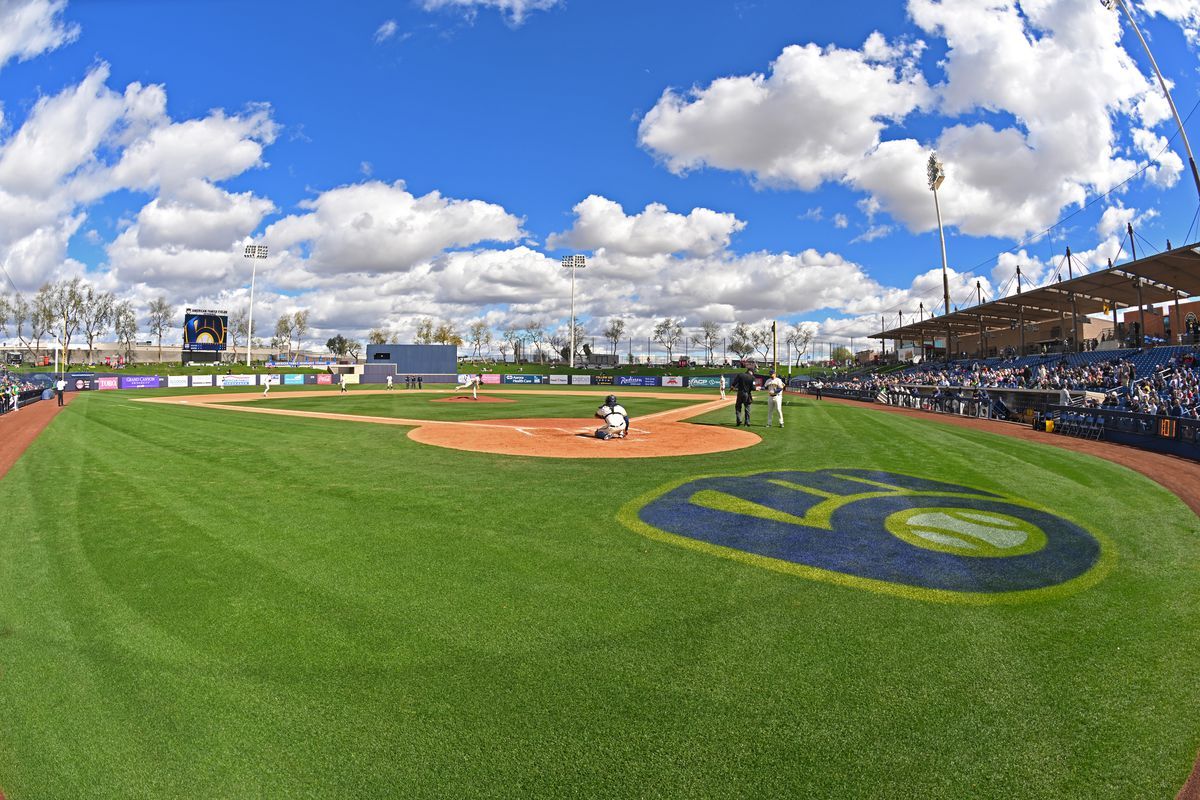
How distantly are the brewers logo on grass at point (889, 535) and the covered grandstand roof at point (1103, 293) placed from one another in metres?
23.9

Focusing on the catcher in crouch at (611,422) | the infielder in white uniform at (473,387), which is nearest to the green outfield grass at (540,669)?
the catcher in crouch at (611,422)

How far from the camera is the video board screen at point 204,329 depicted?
86.5 meters

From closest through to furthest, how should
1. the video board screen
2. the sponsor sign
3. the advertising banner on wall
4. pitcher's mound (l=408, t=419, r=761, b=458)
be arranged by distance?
pitcher's mound (l=408, t=419, r=761, b=458)
the advertising banner on wall
the sponsor sign
the video board screen

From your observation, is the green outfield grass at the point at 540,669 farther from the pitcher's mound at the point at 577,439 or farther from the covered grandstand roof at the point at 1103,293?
the covered grandstand roof at the point at 1103,293

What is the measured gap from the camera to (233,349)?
130750 millimetres

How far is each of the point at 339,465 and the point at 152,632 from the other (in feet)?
27.0

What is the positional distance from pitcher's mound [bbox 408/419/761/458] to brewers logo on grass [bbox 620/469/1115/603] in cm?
438

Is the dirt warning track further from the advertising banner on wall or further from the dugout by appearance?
the dugout

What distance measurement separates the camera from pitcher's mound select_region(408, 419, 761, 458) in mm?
14769

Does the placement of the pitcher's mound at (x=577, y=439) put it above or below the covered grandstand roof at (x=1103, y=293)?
below

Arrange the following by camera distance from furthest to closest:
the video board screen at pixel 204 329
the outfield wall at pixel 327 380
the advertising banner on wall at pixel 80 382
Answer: the video board screen at pixel 204 329 → the outfield wall at pixel 327 380 → the advertising banner on wall at pixel 80 382

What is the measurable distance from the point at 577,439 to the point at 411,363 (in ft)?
207

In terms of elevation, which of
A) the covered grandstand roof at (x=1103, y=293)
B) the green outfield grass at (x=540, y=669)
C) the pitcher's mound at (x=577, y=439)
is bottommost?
the green outfield grass at (x=540, y=669)

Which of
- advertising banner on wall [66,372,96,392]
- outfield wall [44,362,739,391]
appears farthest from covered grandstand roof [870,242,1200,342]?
advertising banner on wall [66,372,96,392]
